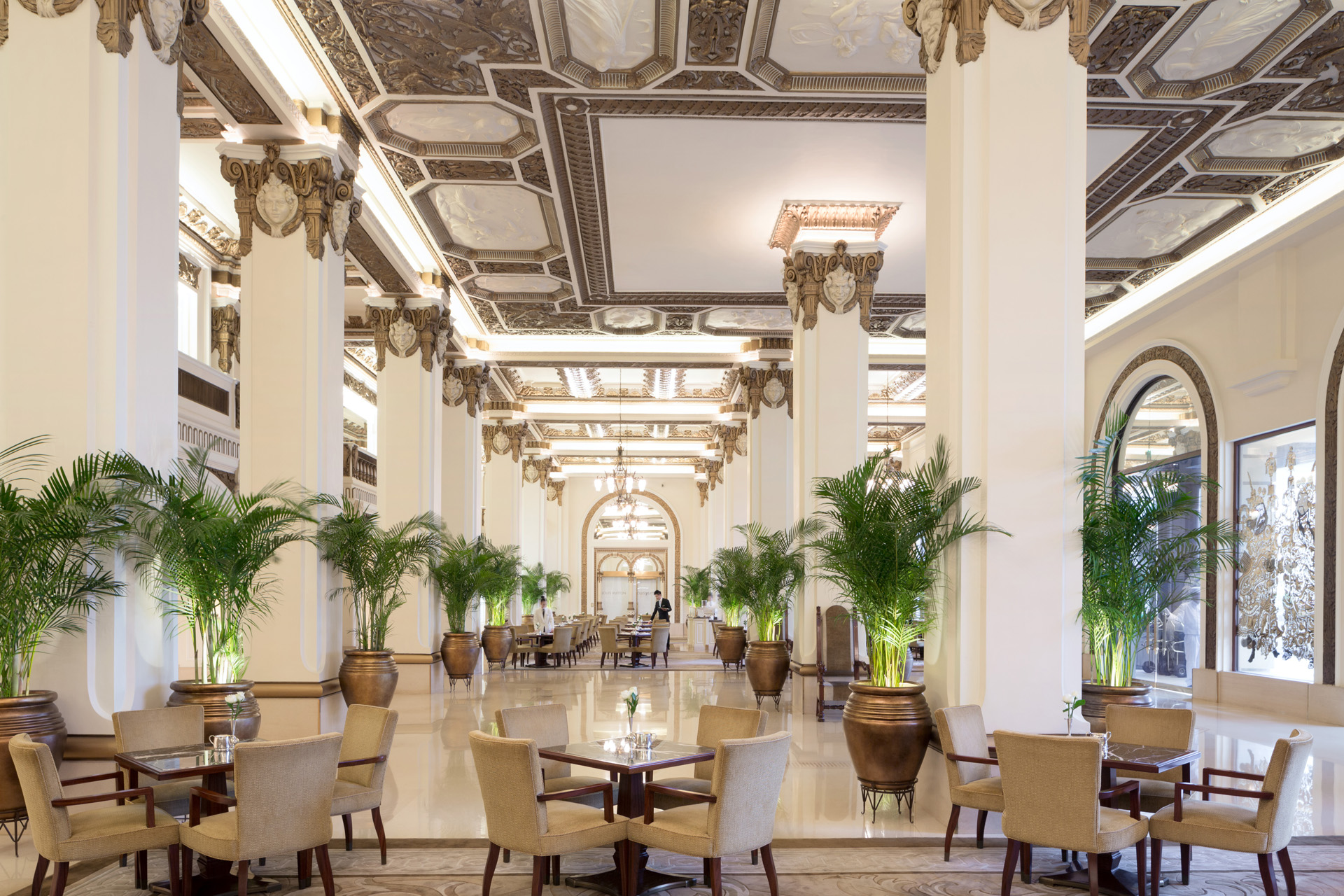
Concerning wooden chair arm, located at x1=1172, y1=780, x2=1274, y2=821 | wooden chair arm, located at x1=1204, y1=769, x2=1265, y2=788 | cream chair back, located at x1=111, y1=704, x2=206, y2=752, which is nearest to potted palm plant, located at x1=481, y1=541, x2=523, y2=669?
cream chair back, located at x1=111, y1=704, x2=206, y2=752

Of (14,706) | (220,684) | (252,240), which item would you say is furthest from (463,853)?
(252,240)

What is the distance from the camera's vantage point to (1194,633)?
1441 centimetres

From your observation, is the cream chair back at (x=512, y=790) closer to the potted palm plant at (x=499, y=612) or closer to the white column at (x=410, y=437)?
the white column at (x=410, y=437)

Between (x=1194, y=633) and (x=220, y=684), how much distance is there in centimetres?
1301

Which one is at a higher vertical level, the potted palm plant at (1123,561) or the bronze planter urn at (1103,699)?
the potted palm plant at (1123,561)

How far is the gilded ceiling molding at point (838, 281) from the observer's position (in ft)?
36.9

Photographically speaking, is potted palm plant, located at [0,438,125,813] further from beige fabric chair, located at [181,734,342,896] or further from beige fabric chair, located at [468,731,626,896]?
beige fabric chair, located at [468,731,626,896]

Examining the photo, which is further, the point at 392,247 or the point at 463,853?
the point at 392,247

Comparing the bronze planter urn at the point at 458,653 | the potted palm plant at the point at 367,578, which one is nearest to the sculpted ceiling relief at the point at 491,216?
the potted palm plant at the point at 367,578

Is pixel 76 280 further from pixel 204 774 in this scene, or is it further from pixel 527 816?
pixel 527 816

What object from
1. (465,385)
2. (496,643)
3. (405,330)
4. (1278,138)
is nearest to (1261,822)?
(1278,138)

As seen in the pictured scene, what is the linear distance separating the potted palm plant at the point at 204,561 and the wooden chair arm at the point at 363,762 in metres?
0.61

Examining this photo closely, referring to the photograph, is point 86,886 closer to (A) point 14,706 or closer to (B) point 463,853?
(A) point 14,706

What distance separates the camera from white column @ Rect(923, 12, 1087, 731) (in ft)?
18.7
